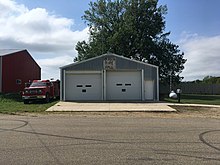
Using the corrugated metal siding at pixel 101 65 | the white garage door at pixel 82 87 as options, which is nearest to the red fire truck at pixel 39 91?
the white garage door at pixel 82 87

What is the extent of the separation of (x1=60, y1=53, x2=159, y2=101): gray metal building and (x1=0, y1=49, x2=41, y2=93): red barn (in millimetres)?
9774

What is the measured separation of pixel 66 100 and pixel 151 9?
78.7ft

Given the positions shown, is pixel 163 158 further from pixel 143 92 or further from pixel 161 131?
pixel 143 92

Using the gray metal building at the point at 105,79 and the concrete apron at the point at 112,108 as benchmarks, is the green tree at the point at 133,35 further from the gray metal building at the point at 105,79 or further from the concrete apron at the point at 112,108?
the concrete apron at the point at 112,108

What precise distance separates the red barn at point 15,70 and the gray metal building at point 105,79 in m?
9.77

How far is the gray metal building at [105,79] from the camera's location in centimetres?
3056

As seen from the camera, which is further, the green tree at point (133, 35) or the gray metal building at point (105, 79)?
the green tree at point (133, 35)

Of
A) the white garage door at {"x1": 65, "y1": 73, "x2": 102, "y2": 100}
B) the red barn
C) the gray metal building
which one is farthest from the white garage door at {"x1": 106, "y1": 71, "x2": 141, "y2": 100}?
the red barn

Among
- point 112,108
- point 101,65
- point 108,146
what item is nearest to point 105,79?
point 101,65

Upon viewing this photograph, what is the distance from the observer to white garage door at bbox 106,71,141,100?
30734mm

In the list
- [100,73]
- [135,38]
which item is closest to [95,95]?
[100,73]

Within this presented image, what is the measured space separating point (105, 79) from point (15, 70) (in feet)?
49.3

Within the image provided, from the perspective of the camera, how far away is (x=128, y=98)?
30672 mm

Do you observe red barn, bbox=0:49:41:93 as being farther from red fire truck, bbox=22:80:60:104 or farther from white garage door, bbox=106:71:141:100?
white garage door, bbox=106:71:141:100
